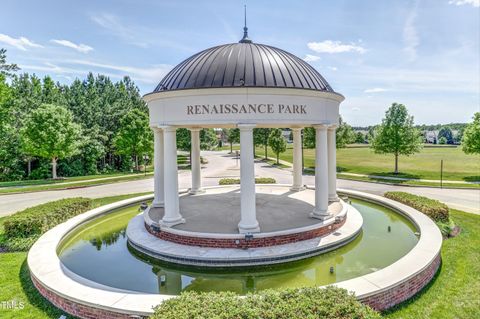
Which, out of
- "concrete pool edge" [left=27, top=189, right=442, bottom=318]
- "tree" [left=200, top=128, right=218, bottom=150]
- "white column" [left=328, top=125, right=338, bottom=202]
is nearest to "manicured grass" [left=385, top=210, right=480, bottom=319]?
"concrete pool edge" [left=27, top=189, right=442, bottom=318]

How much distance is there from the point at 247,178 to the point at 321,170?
14.5 ft

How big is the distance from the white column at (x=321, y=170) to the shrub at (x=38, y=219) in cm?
1493

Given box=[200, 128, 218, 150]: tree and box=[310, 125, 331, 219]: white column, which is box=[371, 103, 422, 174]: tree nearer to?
box=[310, 125, 331, 219]: white column

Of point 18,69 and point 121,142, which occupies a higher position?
point 18,69

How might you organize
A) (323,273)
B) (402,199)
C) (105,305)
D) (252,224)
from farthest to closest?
1. (402,199)
2. (252,224)
3. (323,273)
4. (105,305)

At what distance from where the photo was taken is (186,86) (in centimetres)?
1395

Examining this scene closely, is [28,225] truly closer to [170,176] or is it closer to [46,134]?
[170,176]

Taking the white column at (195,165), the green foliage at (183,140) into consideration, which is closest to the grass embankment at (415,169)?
the white column at (195,165)

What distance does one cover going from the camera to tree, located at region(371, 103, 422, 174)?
42.0 metres

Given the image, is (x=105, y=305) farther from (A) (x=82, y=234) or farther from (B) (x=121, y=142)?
(B) (x=121, y=142)

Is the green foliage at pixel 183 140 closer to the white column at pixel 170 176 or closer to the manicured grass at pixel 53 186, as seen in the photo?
the manicured grass at pixel 53 186

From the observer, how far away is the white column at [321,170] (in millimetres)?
15438

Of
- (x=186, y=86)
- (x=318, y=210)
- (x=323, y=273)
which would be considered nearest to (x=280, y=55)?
(x=186, y=86)

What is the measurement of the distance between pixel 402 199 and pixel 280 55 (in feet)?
44.9
